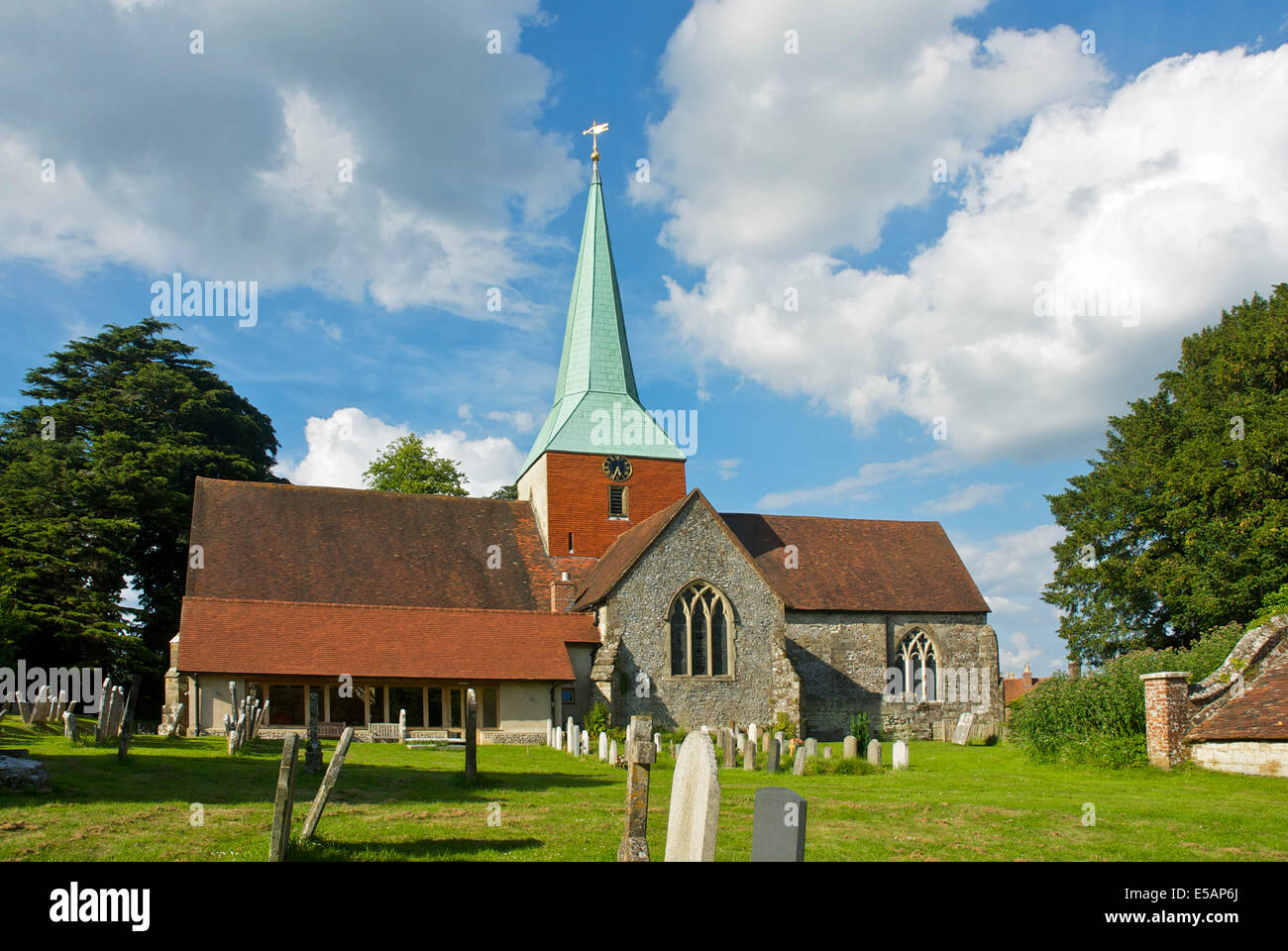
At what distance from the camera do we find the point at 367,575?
31422 mm

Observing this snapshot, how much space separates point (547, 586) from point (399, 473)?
16353mm

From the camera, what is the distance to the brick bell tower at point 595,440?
1396 inches

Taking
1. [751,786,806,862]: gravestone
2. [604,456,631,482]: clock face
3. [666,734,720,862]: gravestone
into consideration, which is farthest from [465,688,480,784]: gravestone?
[604,456,631,482]: clock face

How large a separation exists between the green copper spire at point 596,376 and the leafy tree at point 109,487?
13.3 meters

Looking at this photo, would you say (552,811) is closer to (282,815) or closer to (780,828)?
(282,815)

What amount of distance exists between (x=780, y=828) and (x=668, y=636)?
24.9 meters

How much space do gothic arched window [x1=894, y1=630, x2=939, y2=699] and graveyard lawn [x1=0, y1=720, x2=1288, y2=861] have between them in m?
14.7

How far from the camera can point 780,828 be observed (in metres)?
5.62

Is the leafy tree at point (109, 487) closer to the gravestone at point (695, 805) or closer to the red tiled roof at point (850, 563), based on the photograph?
the red tiled roof at point (850, 563)

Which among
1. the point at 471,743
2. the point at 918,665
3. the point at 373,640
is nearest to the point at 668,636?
the point at 373,640

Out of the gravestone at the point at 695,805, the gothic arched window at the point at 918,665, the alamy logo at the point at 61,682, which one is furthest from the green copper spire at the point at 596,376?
the gravestone at the point at 695,805

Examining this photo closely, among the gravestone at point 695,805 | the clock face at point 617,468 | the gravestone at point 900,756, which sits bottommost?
the gravestone at point 900,756

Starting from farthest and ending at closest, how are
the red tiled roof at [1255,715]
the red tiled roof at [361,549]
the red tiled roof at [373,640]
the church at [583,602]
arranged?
1. the red tiled roof at [361,549]
2. the church at [583,602]
3. the red tiled roof at [373,640]
4. the red tiled roof at [1255,715]

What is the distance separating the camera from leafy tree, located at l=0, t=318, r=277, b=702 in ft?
103
